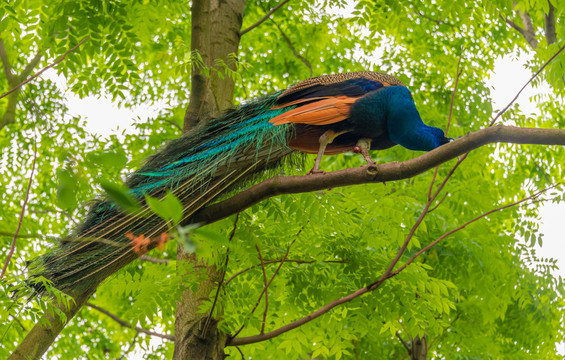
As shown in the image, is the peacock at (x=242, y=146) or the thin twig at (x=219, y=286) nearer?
the peacock at (x=242, y=146)

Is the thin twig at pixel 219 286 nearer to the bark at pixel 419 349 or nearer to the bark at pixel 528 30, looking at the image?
the bark at pixel 419 349

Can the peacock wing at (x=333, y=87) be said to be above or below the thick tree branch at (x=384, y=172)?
above

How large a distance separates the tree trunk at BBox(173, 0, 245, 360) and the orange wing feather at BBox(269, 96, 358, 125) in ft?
2.09

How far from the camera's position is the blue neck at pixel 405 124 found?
3188 millimetres

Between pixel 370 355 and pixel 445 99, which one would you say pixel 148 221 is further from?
pixel 445 99

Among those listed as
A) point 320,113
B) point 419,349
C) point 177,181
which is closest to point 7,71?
point 177,181

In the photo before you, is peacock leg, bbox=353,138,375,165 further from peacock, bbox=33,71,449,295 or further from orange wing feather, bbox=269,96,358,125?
orange wing feather, bbox=269,96,358,125

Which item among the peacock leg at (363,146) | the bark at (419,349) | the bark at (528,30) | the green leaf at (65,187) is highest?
the bark at (528,30)

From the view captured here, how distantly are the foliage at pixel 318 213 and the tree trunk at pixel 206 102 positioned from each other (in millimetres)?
130

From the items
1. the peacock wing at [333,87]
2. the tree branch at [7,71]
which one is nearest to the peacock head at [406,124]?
the peacock wing at [333,87]

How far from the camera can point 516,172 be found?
8422 millimetres

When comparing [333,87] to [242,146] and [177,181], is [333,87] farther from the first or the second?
[177,181]

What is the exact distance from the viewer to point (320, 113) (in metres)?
3.02

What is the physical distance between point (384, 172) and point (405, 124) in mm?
735
